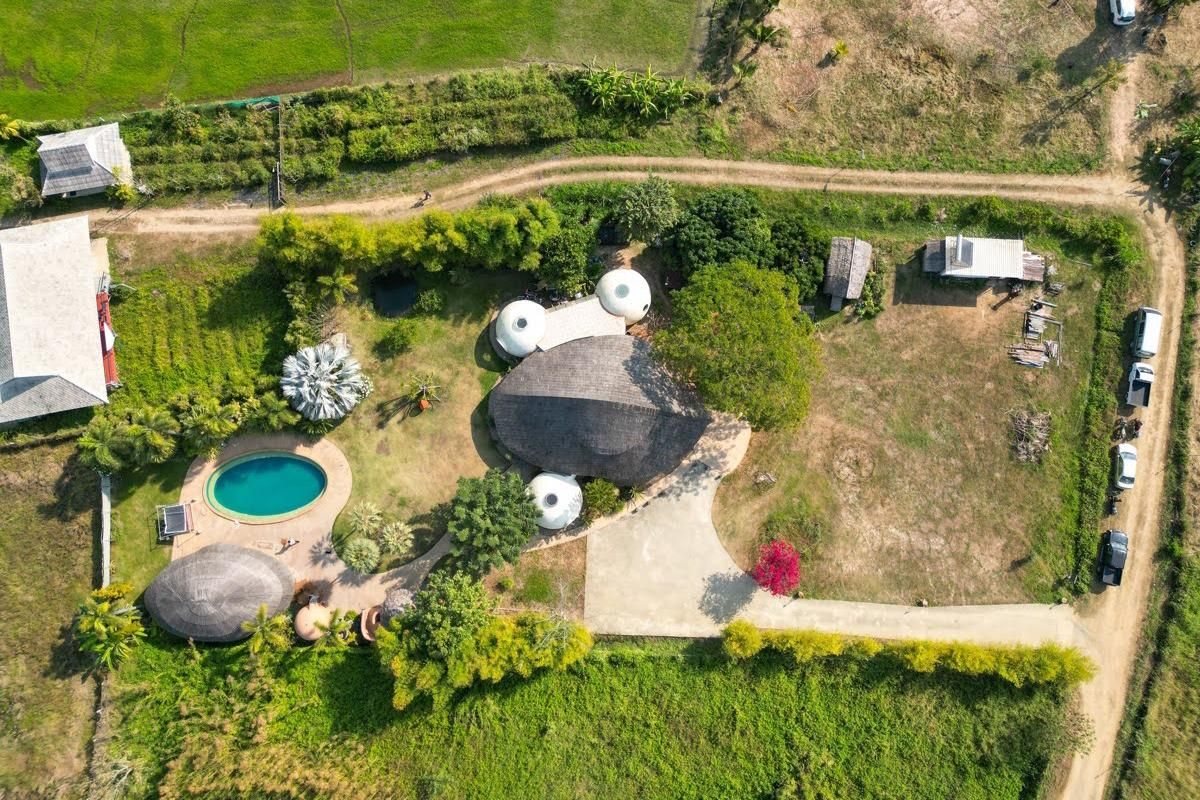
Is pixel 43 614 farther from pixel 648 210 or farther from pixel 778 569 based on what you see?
pixel 778 569

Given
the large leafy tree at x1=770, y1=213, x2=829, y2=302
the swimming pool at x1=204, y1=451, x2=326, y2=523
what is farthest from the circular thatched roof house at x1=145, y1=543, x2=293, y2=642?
the large leafy tree at x1=770, y1=213, x2=829, y2=302

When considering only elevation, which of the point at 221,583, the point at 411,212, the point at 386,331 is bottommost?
the point at 221,583

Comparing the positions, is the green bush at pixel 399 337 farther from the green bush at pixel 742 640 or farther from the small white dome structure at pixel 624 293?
the green bush at pixel 742 640

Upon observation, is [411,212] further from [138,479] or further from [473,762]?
[473,762]

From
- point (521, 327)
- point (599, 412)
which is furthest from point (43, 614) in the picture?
point (599, 412)

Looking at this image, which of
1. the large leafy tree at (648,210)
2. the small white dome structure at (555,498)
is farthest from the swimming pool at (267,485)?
the large leafy tree at (648,210)

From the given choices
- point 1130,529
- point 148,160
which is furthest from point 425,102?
point 1130,529

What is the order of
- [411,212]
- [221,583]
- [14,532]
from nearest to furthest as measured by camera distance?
[221,583] → [14,532] → [411,212]
